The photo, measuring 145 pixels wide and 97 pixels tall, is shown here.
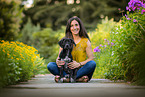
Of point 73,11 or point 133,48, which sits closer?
point 133,48

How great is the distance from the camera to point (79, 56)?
5.97 metres

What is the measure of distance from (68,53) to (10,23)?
14.1 meters

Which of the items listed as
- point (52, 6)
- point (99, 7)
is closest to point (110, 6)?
point (99, 7)

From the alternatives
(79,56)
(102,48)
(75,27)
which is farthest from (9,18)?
(79,56)

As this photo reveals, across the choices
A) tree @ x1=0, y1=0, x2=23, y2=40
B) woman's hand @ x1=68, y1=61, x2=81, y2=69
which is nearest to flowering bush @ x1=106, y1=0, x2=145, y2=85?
woman's hand @ x1=68, y1=61, x2=81, y2=69

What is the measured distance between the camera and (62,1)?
1020 inches

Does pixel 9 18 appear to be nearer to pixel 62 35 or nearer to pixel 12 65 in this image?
pixel 62 35

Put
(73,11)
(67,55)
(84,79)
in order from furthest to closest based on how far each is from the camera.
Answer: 1. (73,11)
2. (84,79)
3. (67,55)

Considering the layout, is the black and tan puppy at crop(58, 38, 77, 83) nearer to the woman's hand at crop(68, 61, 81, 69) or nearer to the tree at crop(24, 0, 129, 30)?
the woman's hand at crop(68, 61, 81, 69)

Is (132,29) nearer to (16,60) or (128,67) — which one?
(128,67)

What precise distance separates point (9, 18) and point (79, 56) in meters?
13.6

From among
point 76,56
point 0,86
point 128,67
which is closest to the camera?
point 0,86

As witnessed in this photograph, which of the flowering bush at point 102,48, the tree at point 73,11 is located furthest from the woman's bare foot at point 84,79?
the tree at point 73,11

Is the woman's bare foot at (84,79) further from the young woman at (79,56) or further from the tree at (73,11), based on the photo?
the tree at (73,11)
